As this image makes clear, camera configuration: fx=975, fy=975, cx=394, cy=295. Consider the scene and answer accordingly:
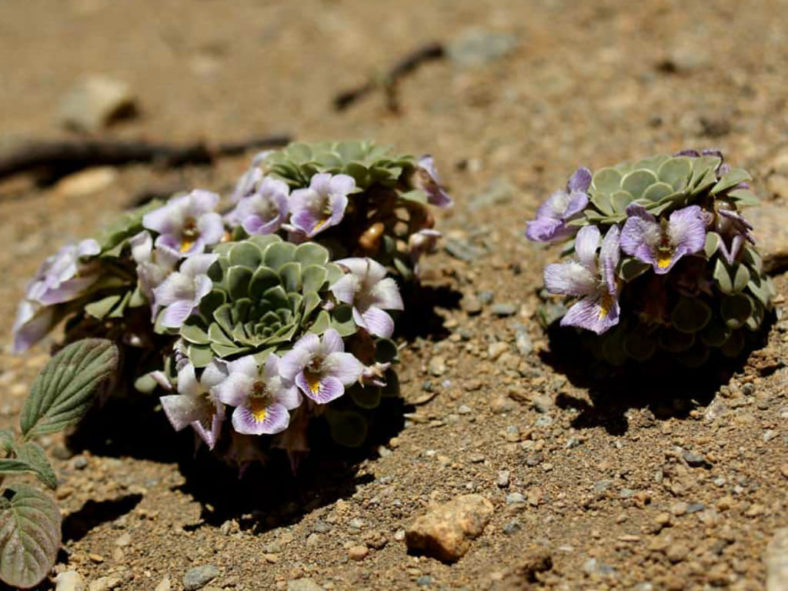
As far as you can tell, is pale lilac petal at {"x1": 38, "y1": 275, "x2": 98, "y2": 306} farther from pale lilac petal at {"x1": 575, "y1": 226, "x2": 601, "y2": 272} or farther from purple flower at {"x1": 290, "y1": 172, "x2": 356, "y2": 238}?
pale lilac petal at {"x1": 575, "y1": 226, "x2": 601, "y2": 272}

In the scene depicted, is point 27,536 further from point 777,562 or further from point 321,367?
point 777,562

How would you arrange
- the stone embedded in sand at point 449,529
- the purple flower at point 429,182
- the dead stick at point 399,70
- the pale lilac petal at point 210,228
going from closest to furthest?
the stone embedded in sand at point 449,529, the pale lilac petal at point 210,228, the purple flower at point 429,182, the dead stick at point 399,70

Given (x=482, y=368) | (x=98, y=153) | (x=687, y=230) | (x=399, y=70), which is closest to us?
(x=687, y=230)

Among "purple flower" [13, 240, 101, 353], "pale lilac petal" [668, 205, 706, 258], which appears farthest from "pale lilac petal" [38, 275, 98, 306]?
"pale lilac petal" [668, 205, 706, 258]

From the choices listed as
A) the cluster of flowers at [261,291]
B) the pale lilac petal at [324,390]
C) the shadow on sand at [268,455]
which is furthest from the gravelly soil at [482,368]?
the pale lilac petal at [324,390]

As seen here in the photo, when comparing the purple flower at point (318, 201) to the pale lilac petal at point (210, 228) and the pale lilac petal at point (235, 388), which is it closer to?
the pale lilac petal at point (210, 228)

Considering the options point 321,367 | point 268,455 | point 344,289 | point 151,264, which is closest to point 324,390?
point 321,367

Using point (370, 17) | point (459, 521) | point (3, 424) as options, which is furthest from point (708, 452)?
point (370, 17)
